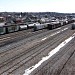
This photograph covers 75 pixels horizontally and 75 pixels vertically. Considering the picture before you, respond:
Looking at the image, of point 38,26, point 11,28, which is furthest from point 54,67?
point 38,26

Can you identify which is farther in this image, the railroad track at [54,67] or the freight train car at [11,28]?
the freight train car at [11,28]

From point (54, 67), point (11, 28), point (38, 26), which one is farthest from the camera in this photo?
point (38, 26)

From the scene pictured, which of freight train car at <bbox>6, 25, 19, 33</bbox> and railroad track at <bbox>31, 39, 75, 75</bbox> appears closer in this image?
railroad track at <bbox>31, 39, 75, 75</bbox>

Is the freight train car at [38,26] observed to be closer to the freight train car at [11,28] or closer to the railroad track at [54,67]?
the freight train car at [11,28]

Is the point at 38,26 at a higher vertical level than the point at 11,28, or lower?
lower

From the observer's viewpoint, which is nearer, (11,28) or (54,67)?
(54,67)

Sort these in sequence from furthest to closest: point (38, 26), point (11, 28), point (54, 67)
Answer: point (38, 26), point (11, 28), point (54, 67)

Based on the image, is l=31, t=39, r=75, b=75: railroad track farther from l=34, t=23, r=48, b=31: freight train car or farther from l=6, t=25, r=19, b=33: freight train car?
l=34, t=23, r=48, b=31: freight train car

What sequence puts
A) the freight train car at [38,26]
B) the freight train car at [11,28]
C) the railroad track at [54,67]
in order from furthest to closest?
the freight train car at [38,26]
the freight train car at [11,28]
the railroad track at [54,67]

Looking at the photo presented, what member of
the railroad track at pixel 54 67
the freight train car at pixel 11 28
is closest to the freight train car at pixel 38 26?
the freight train car at pixel 11 28

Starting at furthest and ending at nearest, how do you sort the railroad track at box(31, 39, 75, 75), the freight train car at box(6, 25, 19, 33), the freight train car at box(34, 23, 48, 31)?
the freight train car at box(34, 23, 48, 31) < the freight train car at box(6, 25, 19, 33) < the railroad track at box(31, 39, 75, 75)

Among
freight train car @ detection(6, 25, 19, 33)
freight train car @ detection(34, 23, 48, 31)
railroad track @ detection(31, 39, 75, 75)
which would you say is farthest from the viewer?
freight train car @ detection(34, 23, 48, 31)

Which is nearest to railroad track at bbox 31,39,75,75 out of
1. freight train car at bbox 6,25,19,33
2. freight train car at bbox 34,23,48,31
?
freight train car at bbox 6,25,19,33

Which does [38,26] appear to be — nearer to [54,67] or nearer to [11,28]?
[11,28]
